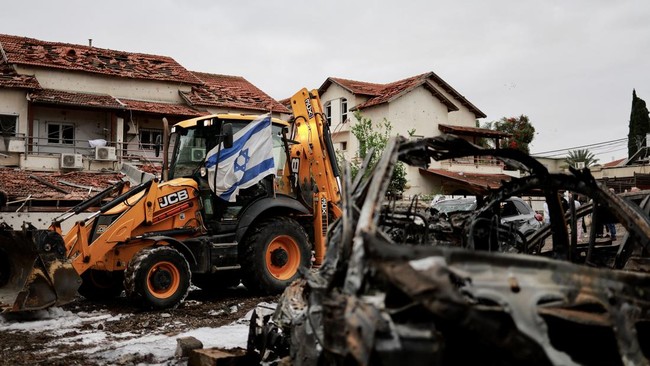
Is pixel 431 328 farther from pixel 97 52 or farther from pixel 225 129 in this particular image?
pixel 97 52

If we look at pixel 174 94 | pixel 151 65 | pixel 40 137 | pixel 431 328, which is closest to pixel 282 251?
pixel 431 328

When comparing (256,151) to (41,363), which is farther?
(256,151)

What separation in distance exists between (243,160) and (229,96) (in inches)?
718

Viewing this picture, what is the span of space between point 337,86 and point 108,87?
45.2ft

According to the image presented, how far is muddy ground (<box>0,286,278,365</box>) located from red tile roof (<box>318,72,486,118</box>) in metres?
23.1

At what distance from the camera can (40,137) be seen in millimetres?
22828

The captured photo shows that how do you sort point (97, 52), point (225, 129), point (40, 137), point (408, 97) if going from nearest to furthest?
point (225, 129), point (40, 137), point (97, 52), point (408, 97)

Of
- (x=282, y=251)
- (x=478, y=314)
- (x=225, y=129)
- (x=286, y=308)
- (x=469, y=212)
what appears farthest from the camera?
(x=282, y=251)

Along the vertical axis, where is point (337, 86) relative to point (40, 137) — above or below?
above

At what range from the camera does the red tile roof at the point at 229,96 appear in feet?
86.1

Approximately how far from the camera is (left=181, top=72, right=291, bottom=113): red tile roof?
2623cm

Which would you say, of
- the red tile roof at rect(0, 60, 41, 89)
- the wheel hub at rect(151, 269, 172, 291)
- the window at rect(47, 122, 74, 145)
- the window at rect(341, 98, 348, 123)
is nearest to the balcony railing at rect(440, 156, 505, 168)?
the window at rect(341, 98, 348, 123)

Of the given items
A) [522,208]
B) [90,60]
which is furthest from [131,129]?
[522,208]

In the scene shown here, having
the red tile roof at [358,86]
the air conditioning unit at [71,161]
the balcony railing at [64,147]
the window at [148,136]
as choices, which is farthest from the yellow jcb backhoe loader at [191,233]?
the red tile roof at [358,86]
